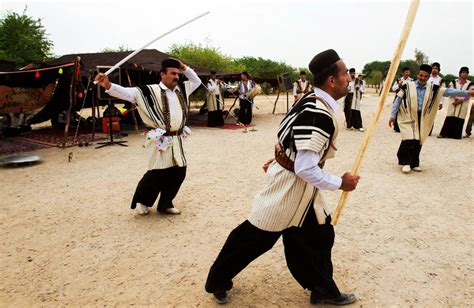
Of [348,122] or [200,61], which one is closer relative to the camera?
[348,122]

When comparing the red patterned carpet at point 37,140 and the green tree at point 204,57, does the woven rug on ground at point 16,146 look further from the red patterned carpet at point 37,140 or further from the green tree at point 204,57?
the green tree at point 204,57

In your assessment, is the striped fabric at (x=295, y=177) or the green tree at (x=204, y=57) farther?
the green tree at (x=204, y=57)

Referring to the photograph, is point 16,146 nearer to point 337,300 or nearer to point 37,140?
point 37,140

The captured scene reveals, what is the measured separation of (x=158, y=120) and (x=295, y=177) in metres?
2.15

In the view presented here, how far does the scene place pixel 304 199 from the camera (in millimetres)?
2268

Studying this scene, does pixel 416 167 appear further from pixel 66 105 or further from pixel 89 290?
pixel 66 105

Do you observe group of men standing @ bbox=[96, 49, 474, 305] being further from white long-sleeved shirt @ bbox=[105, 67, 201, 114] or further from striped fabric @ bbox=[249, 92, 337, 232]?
white long-sleeved shirt @ bbox=[105, 67, 201, 114]

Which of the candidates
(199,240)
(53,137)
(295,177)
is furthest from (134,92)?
(53,137)

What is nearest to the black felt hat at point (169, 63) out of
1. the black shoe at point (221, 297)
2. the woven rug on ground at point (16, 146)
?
the black shoe at point (221, 297)

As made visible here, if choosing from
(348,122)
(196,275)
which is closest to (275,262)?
(196,275)

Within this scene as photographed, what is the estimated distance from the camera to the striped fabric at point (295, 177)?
2031 mm

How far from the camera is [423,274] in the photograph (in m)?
3.00

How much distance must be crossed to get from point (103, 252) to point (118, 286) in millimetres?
680

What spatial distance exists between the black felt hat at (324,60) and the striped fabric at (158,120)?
2.15 metres
